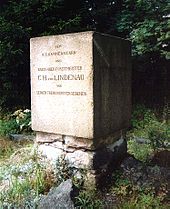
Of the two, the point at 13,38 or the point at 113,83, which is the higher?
the point at 13,38

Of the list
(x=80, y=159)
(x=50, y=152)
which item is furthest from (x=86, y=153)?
(x=50, y=152)

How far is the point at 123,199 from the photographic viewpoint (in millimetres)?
Answer: 3330

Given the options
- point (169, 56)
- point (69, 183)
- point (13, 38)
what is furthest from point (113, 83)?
point (13, 38)

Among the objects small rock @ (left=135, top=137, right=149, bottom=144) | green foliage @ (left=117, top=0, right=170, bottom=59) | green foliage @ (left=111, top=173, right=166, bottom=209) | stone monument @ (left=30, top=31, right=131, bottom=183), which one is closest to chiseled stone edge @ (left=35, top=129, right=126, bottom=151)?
stone monument @ (left=30, top=31, right=131, bottom=183)

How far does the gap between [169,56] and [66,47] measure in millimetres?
3356

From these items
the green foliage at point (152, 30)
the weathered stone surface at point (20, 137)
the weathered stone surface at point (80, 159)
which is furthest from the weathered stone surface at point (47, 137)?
the green foliage at point (152, 30)

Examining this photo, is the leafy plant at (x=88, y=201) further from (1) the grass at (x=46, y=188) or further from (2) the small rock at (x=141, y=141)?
(2) the small rock at (x=141, y=141)

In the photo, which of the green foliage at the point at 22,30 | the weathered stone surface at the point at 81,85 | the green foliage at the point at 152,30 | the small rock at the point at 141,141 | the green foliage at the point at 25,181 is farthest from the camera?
the green foliage at the point at 22,30

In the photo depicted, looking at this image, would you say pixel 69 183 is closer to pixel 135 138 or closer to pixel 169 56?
pixel 135 138

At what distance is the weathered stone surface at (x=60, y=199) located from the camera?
2996 mm

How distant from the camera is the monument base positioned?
11.8 feet

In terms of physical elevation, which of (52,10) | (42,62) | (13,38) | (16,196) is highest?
(52,10)

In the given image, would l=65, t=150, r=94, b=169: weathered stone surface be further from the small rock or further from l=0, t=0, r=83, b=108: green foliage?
l=0, t=0, r=83, b=108: green foliage

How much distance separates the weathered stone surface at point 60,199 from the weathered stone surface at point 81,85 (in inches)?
26.0
